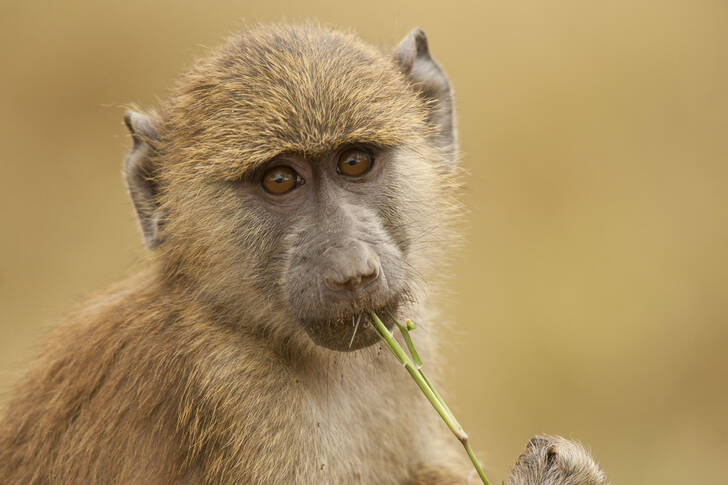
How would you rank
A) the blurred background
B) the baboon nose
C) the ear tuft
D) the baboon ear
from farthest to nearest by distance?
the blurred background
the ear tuft
the baboon ear
the baboon nose

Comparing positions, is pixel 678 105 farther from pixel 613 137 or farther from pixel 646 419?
pixel 646 419

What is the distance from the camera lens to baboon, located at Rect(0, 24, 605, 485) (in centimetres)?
437

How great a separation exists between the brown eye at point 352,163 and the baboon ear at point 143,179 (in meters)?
0.93

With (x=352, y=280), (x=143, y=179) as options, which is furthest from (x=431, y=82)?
(x=352, y=280)

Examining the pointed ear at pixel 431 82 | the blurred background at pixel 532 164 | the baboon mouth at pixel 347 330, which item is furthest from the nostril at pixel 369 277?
the blurred background at pixel 532 164

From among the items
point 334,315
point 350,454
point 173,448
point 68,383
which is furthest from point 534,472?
point 68,383

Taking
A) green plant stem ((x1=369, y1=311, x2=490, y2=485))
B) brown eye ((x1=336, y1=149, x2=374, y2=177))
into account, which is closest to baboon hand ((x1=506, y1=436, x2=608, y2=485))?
green plant stem ((x1=369, y1=311, x2=490, y2=485))

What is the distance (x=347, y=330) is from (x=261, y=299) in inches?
20.5

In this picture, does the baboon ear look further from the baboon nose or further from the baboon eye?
the baboon nose

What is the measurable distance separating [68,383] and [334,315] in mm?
1471

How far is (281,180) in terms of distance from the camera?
458cm

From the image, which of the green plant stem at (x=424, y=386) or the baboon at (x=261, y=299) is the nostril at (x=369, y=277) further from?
the green plant stem at (x=424, y=386)

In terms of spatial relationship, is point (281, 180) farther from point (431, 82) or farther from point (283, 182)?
point (431, 82)

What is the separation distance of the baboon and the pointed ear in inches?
11.7
